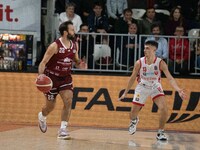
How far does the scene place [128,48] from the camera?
51.4 feet

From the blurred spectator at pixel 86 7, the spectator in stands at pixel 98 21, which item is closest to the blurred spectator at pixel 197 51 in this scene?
the spectator in stands at pixel 98 21

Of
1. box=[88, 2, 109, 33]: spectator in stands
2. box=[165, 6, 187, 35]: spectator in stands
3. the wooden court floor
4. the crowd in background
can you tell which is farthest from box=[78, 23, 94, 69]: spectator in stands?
box=[165, 6, 187, 35]: spectator in stands

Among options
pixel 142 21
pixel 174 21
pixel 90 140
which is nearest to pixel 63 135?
pixel 90 140

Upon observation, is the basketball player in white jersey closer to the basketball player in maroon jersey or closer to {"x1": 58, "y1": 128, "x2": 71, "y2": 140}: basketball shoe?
the basketball player in maroon jersey

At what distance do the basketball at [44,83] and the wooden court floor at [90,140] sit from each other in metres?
1.01

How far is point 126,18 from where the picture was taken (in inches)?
642

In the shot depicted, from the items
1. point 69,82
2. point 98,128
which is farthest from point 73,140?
point 98,128

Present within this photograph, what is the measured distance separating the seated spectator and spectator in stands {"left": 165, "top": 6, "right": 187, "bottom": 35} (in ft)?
3.64

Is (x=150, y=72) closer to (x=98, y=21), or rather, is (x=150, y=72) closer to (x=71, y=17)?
(x=98, y=21)

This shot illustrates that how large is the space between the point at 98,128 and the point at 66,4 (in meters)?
3.84

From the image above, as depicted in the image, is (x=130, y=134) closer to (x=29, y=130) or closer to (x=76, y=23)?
(x=29, y=130)

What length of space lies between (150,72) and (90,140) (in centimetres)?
196

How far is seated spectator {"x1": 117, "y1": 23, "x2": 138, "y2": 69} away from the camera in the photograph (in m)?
15.7

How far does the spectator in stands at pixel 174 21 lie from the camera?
16.4m
